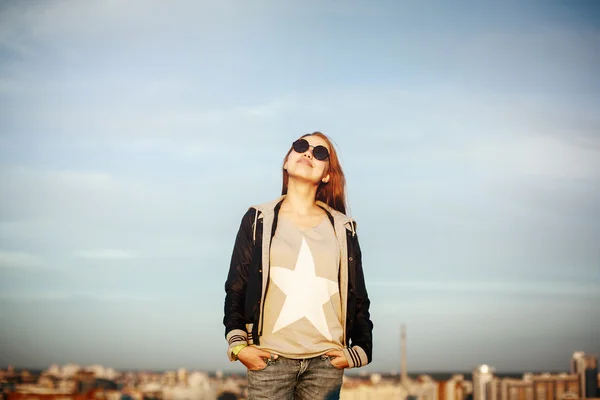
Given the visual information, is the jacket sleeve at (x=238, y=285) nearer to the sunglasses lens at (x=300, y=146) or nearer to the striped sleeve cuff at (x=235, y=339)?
the striped sleeve cuff at (x=235, y=339)

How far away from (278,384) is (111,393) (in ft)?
20.3

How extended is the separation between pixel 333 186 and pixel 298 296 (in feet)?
1.90

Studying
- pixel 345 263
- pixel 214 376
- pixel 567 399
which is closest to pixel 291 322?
pixel 345 263

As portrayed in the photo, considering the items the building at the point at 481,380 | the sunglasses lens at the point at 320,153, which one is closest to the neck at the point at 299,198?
the sunglasses lens at the point at 320,153

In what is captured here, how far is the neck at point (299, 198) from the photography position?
2.76 m

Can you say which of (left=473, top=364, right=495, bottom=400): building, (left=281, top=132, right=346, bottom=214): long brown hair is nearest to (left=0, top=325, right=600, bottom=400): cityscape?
(left=473, top=364, right=495, bottom=400): building

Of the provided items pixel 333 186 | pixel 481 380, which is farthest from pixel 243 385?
pixel 333 186

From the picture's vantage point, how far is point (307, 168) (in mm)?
2756

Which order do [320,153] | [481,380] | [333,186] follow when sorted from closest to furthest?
[320,153]
[333,186]
[481,380]

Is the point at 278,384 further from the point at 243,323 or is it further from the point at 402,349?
the point at 402,349

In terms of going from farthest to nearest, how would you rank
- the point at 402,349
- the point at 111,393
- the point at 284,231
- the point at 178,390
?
the point at 178,390 → the point at 402,349 → the point at 111,393 → the point at 284,231

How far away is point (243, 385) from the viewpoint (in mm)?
8922

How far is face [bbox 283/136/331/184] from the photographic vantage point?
276cm

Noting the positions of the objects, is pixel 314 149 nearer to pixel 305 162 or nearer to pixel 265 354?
pixel 305 162
